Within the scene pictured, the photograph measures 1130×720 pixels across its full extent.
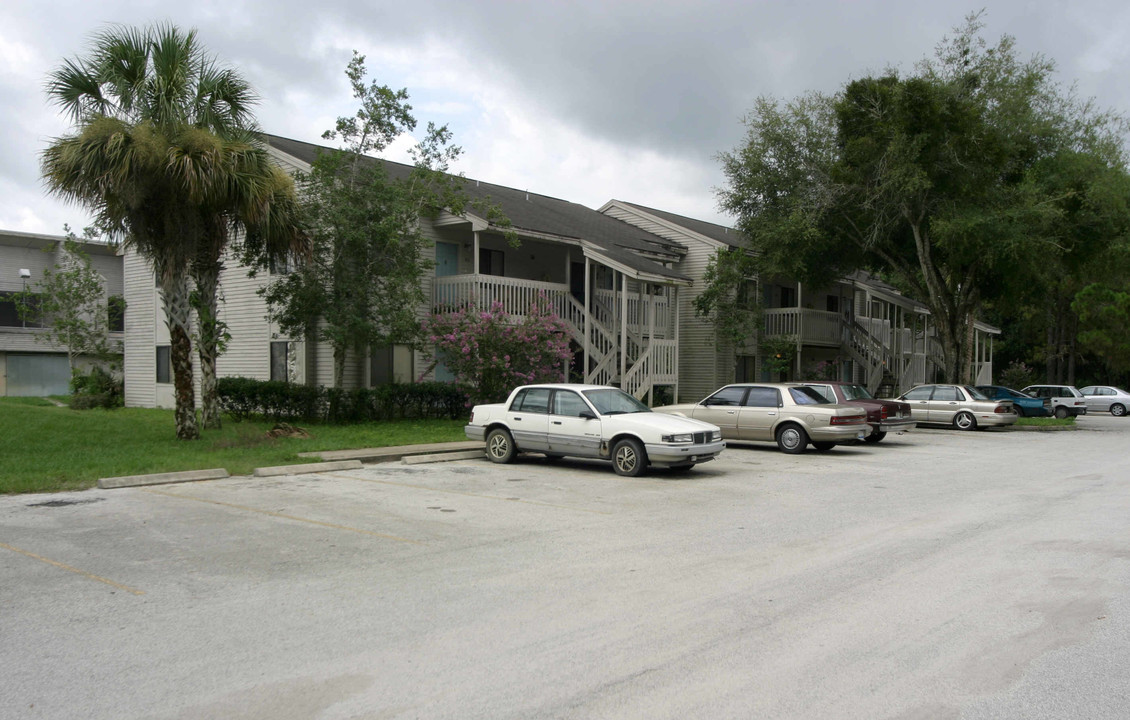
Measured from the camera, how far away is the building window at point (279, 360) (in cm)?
2445

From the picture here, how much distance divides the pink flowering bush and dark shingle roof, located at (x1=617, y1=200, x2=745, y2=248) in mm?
12708

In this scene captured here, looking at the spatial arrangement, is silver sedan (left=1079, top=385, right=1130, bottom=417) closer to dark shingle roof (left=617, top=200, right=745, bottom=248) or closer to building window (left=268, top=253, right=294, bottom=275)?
dark shingle roof (left=617, top=200, right=745, bottom=248)

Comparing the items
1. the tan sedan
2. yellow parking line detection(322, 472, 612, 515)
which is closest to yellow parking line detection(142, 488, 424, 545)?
yellow parking line detection(322, 472, 612, 515)

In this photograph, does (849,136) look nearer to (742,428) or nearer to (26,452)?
(742,428)

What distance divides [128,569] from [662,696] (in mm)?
5060

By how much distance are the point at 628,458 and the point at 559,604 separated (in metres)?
7.56

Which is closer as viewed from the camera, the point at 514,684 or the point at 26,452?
the point at 514,684

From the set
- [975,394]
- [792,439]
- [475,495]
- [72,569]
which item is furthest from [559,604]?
[975,394]

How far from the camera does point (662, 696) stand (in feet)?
15.2

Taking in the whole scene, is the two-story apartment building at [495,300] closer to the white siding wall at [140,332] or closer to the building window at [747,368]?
the white siding wall at [140,332]

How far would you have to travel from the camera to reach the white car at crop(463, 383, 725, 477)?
44.9ft

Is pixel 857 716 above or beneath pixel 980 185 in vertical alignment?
beneath

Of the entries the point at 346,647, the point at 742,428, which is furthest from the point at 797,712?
the point at 742,428

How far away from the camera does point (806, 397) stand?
60.0ft
